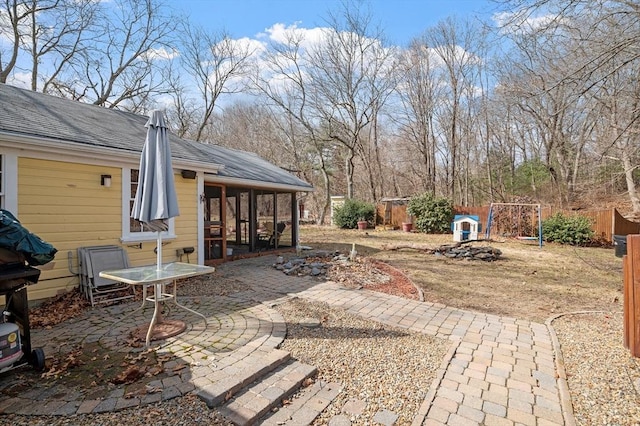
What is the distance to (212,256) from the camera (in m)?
8.18

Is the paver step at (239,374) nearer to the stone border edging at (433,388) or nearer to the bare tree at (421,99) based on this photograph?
the stone border edging at (433,388)

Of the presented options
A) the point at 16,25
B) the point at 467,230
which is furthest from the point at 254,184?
the point at 16,25

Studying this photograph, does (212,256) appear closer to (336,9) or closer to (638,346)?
(638,346)

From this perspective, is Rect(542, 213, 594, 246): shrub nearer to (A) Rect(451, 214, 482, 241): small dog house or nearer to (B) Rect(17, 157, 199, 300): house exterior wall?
(A) Rect(451, 214, 482, 241): small dog house

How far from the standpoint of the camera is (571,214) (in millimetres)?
12688

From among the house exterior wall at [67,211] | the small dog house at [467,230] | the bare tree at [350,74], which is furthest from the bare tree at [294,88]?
the house exterior wall at [67,211]

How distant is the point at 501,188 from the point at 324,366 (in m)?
22.1

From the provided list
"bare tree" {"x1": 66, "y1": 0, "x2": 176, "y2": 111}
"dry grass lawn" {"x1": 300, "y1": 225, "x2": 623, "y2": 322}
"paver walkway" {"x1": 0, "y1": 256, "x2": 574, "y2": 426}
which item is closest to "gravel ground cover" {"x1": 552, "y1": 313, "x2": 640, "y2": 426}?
"paver walkway" {"x1": 0, "y1": 256, "x2": 574, "y2": 426}

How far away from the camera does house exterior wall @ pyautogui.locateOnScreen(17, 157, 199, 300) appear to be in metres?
4.70

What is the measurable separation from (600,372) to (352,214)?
15.9 meters

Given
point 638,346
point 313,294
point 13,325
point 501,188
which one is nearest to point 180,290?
point 313,294

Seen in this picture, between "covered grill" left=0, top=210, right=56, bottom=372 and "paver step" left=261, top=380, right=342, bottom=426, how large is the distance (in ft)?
7.00

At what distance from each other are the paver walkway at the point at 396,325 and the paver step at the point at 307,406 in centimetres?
61

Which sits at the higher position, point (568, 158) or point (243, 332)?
point (568, 158)
